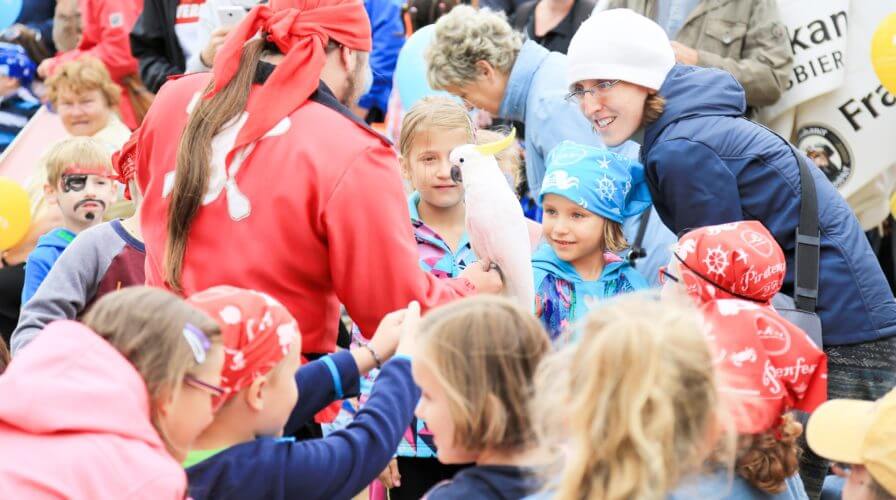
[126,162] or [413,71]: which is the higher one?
[126,162]

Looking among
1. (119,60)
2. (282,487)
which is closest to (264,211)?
(282,487)

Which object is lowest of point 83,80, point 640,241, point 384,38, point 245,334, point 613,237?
point 83,80

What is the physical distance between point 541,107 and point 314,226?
2060mm

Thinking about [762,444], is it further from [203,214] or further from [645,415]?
[203,214]

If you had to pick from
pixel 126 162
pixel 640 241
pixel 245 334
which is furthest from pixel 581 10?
pixel 245 334

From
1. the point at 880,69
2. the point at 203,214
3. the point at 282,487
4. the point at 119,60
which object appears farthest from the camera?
the point at 119,60

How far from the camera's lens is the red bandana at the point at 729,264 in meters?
3.16

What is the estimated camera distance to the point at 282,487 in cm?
256

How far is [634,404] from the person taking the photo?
6.61 feet

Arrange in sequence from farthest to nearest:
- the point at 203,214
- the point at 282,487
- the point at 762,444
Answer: the point at 203,214 < the point at 762,444 < the point at 282,487

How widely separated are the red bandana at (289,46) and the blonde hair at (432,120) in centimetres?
110

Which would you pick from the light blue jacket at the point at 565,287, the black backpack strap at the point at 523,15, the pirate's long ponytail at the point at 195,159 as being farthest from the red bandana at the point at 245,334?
the black backpack strap at the point at 523,15

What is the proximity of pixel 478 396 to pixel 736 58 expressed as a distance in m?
3.43

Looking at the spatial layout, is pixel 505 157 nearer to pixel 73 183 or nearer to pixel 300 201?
pixel 300 201
